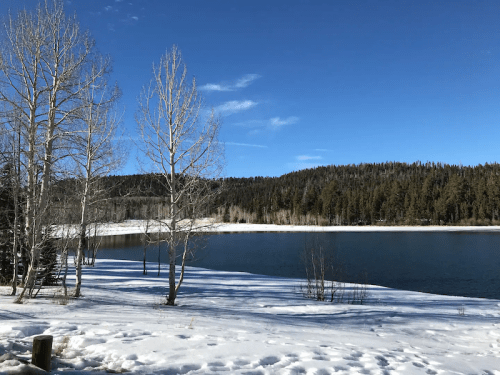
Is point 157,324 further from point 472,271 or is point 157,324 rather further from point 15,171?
point 472,271

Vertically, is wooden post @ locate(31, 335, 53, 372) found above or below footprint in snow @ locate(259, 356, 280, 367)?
above

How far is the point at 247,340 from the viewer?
7.17m

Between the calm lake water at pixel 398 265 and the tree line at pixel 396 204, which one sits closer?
the calm lake water at pixel 398 265

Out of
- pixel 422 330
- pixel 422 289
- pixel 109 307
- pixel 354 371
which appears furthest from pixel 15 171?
pixel 422 289

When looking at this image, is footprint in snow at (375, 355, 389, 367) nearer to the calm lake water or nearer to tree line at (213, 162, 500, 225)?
the calm lake water

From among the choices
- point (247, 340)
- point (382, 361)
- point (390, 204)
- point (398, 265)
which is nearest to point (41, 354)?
point (247, 340)

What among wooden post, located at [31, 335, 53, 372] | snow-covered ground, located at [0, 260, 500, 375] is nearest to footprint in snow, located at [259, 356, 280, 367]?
snow-covered ground, located at [0, 260, 500, 375]

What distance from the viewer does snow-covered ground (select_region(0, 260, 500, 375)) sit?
570cm

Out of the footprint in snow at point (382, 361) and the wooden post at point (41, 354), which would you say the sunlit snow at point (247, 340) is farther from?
the wooden post at point (41, 354)

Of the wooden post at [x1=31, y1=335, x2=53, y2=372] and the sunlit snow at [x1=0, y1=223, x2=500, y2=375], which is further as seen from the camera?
the sunlit snow at [x1=0, y1=223, x2=500, y2=375]

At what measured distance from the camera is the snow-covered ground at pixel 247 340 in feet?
18.7

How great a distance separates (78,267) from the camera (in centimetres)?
1370

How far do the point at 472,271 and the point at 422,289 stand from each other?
7825 mm

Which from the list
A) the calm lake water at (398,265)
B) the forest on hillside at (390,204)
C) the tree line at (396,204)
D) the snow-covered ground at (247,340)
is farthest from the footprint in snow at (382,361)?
the forest on hillside at (390,204)
